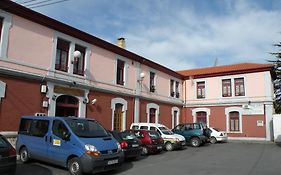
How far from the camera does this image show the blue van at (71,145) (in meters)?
9.21

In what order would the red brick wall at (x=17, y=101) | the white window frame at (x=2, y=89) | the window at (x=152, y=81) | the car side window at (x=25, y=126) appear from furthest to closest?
the window at (x=152, y=81) → the red brick wall at (x=17, y=101) → the white window frame at (x=2, y=89) → the car side window at (x=25, y=126)

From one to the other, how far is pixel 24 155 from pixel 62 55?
704 cm

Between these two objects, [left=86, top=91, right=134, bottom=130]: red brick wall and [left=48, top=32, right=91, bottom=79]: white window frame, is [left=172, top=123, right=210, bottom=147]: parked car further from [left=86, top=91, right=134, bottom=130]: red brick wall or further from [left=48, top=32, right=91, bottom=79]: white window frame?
[left=48, top=32, right=91, bottom=79]: white window frame

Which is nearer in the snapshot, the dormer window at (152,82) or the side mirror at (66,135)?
the side mirror at (66,135)

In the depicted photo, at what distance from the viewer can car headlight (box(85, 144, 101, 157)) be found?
9.14 m

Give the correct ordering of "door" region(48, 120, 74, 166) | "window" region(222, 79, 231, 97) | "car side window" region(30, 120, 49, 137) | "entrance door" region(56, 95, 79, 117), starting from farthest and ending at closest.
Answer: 1. "window" region(222, 79, 231, 97)
2. "entrance door" region(56, 95, 79, 117)
3. "car side window" region(30, 120, 49, 137)
4. "door" region(48, 120, 74, 166)

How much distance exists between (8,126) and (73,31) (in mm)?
6620

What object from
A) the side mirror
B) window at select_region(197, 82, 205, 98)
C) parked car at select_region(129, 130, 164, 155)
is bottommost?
parked car at select_region(129, 130, 164, 155)

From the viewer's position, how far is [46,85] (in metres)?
15.2

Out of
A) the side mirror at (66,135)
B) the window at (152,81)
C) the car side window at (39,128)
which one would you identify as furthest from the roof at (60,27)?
the side mirror at (66,135)

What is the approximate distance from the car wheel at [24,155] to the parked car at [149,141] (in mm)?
5710

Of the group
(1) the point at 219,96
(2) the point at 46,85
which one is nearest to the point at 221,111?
(1) the point at 219,96

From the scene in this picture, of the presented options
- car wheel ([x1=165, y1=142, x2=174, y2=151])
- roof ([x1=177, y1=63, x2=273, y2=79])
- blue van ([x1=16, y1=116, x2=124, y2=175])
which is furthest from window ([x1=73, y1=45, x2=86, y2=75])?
roof ([x1=177, y1=63, x2=273, y2=79])

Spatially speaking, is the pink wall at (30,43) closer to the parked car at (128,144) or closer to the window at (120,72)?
the parked car at (128,144)
